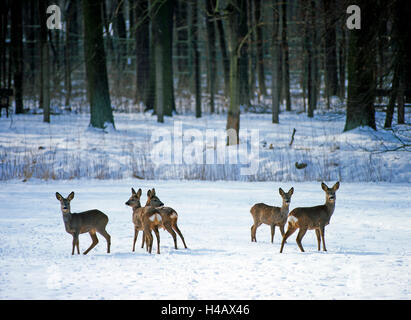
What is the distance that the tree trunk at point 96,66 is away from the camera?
19.4 m

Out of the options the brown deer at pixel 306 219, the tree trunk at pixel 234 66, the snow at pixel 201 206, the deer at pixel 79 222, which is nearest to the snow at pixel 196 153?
the snow at pixel 201 206

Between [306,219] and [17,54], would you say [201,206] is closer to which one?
[306,219]

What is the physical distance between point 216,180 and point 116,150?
424 cm

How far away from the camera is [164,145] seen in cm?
1720

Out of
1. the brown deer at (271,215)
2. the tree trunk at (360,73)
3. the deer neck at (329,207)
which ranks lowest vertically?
the brown deer at (271,215)

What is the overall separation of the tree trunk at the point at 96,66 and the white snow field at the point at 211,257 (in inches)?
363

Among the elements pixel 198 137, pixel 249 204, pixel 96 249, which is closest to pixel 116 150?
pixel 198 137

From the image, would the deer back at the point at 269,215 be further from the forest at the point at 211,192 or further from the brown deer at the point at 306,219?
the brown deer at the point at 306,219

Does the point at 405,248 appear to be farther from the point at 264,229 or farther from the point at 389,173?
the point at 389,173

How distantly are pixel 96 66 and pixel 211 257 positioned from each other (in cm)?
1482

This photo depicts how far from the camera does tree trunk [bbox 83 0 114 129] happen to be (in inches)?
765

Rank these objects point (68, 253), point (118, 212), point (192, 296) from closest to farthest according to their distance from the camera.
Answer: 1. point (192, 296)
2. point (68, 253)
3. point (118, 212)

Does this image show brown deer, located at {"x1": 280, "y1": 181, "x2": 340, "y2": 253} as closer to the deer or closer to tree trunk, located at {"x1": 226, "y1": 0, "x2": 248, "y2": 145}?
the deer

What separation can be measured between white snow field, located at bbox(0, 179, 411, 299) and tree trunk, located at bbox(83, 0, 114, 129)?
30.3 ft
